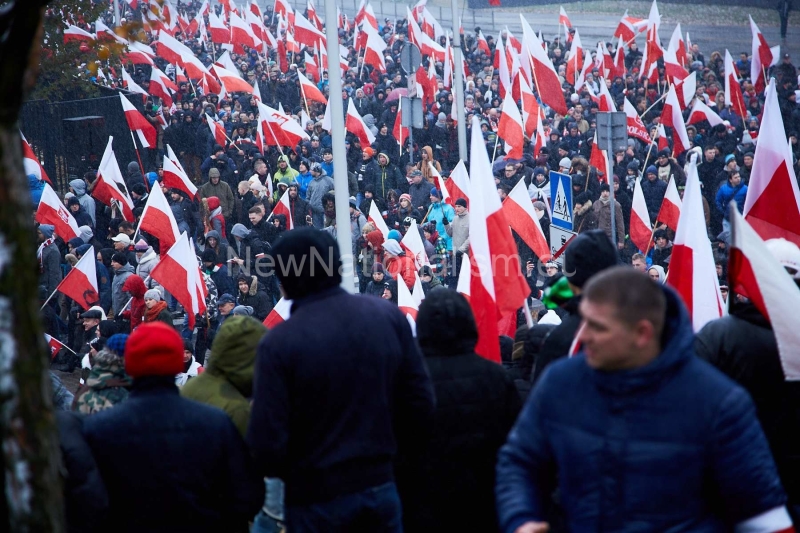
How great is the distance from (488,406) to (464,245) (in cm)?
977

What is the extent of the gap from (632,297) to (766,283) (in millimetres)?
1404

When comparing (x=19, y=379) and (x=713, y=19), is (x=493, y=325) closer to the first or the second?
(x=19, y=379)

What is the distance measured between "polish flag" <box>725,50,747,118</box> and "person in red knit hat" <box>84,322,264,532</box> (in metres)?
18.5

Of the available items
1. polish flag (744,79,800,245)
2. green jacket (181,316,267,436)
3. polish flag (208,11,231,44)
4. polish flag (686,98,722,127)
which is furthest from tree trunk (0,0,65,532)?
polish flag (208,11,231,44)

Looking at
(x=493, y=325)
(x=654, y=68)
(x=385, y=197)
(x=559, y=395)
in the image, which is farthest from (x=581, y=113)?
(x=559, y=395)

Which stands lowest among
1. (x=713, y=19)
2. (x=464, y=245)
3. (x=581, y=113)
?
(x=464, y=245)

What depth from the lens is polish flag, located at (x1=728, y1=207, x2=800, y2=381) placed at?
3598mm

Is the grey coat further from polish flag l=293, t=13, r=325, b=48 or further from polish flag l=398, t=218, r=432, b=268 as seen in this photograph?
polish flag l=293, t=13, r=325, b=48

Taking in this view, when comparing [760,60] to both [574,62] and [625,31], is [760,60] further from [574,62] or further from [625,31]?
[625,31]

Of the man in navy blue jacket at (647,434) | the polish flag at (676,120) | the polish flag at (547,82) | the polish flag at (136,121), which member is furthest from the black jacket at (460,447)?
the polish flag at (547,82)

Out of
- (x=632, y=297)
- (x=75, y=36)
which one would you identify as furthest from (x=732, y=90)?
Result: (x=632, y=297)

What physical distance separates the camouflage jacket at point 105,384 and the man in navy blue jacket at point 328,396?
0.89 metres

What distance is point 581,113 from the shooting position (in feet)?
70.3

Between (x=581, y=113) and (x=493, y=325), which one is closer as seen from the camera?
(x=493, y=325)
